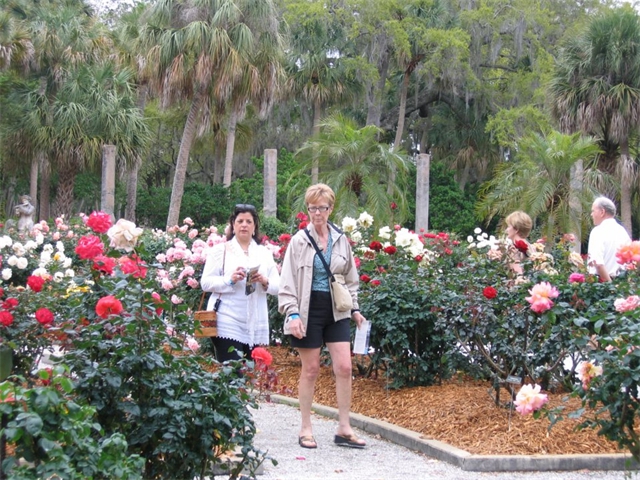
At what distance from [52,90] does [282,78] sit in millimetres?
9235

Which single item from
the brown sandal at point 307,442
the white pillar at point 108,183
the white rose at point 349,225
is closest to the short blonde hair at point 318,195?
the brown sandal at point 307,442

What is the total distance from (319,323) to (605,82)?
19880 millimetres

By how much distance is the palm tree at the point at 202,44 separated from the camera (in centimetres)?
2283

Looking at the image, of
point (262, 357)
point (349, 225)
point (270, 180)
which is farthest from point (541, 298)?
point (270, 180)

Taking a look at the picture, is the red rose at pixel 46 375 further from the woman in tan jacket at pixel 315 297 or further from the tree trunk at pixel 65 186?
the tree trunk at pixel 65 186

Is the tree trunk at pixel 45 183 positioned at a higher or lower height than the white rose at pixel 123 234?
higher

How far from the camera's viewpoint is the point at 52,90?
3019 centimetres

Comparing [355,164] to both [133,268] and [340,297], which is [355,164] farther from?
[133,268]

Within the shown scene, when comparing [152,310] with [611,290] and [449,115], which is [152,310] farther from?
[449,115]

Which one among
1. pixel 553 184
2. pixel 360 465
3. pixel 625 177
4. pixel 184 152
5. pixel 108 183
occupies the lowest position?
pixel 360 465

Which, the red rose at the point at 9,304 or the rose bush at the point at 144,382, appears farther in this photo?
the red rose at the point at 9,304

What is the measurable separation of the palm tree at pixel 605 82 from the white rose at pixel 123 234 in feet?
67.6

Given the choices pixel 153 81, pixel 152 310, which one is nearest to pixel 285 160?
pixel 153 81

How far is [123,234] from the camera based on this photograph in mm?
4367
